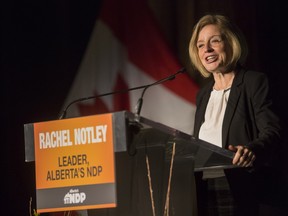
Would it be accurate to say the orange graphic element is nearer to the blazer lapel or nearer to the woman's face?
the blazer lapel

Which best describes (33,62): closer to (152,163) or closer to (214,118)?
(214,118)

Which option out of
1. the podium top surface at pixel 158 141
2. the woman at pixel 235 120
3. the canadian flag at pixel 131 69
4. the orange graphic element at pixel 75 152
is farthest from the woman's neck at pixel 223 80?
the canadian flag at pixel 131 69

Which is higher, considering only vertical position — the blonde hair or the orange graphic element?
the blonde hair

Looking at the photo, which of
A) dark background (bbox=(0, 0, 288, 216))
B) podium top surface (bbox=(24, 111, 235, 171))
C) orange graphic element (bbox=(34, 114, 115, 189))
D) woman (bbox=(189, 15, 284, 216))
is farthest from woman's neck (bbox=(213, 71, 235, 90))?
dark background (bbox=(0, 0, 288, 216))

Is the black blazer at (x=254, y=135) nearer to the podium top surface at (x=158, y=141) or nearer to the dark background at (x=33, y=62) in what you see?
the podium top surface at (x=158, y=141)

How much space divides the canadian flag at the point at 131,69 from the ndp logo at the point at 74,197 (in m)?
1.93

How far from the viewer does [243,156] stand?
1.90 m

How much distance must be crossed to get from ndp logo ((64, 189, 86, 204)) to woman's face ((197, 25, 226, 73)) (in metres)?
0.87

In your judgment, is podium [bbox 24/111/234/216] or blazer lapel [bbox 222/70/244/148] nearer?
podium [bbox 24/111/234/216]

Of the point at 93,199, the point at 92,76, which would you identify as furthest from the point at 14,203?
the point at 93,199

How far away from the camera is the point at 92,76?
12.8 ft

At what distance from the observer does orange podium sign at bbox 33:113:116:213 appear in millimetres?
1688

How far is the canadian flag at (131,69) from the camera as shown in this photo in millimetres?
3709

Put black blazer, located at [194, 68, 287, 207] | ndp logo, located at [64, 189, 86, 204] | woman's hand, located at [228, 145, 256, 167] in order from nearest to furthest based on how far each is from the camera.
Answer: ndp logo, located at [64, 189, 86, 204], woman's hand, located at [228, 145, 256, 167], black blazer, located at [194, 68, 287, 207]
